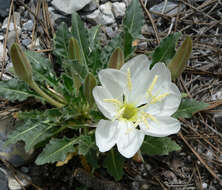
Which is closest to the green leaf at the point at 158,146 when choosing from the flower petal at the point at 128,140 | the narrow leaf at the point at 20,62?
the flower petal at the point at 128,140

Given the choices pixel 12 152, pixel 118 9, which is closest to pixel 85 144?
pixel 12 152

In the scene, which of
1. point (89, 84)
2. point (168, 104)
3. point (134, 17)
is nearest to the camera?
point (89, 84)

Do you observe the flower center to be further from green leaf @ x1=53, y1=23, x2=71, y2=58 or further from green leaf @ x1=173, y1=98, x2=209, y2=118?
green leaf @ x1=53, y1=23, x2=71, y2=58

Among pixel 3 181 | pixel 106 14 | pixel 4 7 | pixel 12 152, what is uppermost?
pixel 4 7

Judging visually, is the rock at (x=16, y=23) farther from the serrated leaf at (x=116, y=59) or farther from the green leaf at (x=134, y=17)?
the serrated leaf at (x=116, y=59)

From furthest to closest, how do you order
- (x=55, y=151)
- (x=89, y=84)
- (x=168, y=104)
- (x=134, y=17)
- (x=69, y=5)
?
(x=69, y=5) → (x=134, y=17) → (x=55, y=151) → (x=168, y=104) → (x=89, y=84)

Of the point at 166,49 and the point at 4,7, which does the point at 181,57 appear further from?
the point at 4,7
